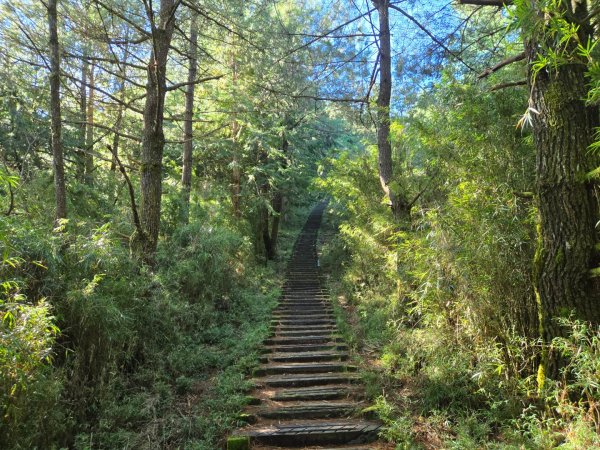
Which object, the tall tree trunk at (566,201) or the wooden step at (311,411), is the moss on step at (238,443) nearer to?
the wooden step at (311,411)

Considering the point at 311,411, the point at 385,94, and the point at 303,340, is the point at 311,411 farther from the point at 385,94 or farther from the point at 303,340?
the point at 385,94

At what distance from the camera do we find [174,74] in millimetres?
12836

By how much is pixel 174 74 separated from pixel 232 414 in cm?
1195

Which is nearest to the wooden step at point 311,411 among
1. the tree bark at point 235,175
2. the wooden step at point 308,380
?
the wooden step at point 308,380

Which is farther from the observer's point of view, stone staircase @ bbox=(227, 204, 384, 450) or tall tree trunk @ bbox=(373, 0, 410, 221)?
tall tree trunk @ bbox=(373, 0, 410, 221)

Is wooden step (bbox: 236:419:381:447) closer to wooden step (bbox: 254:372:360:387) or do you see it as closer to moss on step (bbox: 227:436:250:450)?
moss on step (bbox: 227:436:250:450)

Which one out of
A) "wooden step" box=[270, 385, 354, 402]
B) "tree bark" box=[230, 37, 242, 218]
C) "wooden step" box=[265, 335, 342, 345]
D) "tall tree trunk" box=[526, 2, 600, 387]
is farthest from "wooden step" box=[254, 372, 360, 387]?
"tree bark" box=[230, 37, 242, 218]

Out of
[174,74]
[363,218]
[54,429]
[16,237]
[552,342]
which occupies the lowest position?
[54,429]

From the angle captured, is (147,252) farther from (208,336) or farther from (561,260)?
(561,260)

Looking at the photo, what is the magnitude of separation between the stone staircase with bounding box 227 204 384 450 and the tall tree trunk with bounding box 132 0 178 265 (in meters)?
2.77

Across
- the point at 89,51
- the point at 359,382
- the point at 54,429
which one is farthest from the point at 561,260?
the point at 89,51

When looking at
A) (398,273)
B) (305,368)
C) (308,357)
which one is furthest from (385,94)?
(305,368)

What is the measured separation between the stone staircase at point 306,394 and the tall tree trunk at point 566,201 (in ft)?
6.81

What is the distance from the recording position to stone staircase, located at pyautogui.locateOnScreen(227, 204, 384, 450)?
3.91 m
